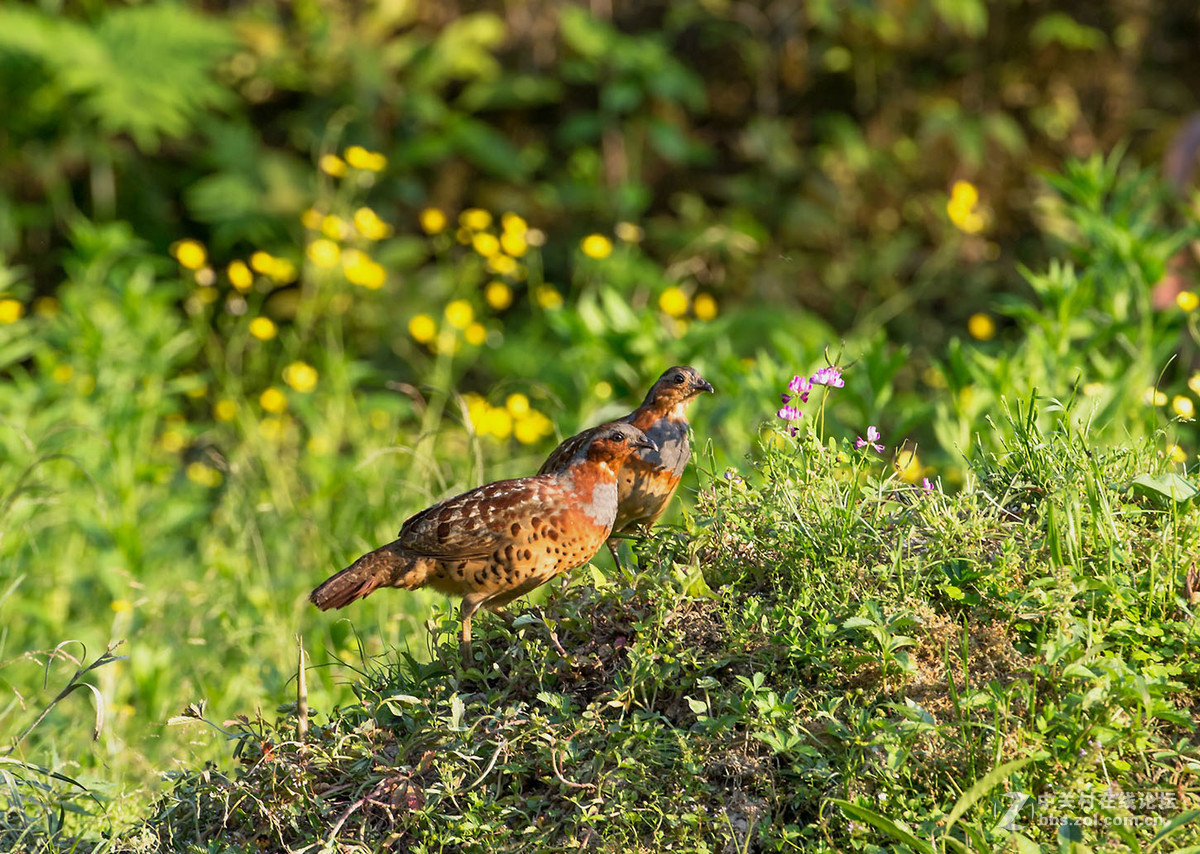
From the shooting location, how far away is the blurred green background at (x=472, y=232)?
17.1ft

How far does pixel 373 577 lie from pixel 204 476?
12.1 ft

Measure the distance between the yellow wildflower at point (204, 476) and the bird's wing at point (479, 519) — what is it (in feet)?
12.0

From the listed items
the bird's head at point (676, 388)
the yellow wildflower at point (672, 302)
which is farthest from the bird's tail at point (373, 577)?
the yellow wildflower at point (672, 302)

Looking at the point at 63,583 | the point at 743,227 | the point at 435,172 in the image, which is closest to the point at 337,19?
the point at 435,172

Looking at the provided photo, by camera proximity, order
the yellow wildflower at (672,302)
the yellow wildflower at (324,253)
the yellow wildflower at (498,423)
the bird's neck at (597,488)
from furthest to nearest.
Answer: the yellow wildflower at (324,253) → the yellow wildflower at (672,302) → the yellow wildflower at (498,423) → the bird's neck at (597,488)

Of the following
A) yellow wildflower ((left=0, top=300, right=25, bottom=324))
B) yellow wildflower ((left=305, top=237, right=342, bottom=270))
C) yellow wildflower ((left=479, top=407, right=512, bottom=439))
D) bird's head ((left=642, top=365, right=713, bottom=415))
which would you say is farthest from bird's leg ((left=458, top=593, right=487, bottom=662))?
yellow wildflower ((left=0, top=300, right=25, bottom=324))

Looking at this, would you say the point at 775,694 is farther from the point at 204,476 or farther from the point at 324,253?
the point at 204,476

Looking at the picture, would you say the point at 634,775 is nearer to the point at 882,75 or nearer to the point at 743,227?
the point at 743,227

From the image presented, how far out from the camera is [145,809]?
11.0ft

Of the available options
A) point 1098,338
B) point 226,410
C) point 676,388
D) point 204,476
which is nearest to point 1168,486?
point 676,388

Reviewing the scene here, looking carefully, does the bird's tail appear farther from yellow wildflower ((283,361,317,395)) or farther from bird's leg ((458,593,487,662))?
yellow wildflower ((283,361,317,395))

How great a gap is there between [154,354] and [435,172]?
3224mm

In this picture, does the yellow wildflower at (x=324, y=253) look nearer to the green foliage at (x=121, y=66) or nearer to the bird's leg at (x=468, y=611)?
the green foliage at (x=121, y=66)

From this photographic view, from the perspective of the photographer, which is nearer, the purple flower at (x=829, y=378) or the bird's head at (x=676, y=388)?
the purple flower at (x=829, y=378)
